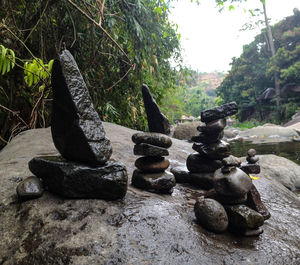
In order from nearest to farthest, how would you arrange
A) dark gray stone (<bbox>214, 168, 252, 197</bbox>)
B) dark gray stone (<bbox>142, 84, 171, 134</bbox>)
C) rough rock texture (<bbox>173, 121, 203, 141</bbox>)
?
dark gray stone (<bbox>214, 168, 252, 197</bbox>) → dark gray stone (<bbox>142, 84, 171, 134</bbox>) → rough rock texture (<bbox>173, 121, 203, 141</bbox>)

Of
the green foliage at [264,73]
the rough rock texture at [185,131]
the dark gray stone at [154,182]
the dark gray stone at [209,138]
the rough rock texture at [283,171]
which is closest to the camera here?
the dark gray stone at [154,182]

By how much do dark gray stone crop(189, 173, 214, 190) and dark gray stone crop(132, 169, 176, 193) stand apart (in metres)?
0.52

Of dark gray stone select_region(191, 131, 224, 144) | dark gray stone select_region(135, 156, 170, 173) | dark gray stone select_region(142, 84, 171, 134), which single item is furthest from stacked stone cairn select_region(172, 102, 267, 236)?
dark gray stone select_region(142, 84, 171, 134)

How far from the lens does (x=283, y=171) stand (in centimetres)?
452


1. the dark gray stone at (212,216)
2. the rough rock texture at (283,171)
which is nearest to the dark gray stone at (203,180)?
the dark gray stone at (212,216)

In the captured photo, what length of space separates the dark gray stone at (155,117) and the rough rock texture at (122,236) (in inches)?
29.5

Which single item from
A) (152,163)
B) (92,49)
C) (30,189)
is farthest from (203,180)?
(92,49)

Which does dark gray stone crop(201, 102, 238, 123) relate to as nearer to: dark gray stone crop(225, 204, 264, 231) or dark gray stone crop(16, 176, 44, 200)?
dark gray stone crop(225, 204, 264, 231)

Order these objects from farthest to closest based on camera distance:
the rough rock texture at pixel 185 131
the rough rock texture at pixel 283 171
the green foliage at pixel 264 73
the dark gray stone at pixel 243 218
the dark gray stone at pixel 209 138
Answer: the green foliage at pixel 264 73 → the rough rock texture at pixel 185 131 → the rough rock texture at pixel 283 171 → the dark gray stone at pixel 209 138 → the dark gray stone at pixel 243 218

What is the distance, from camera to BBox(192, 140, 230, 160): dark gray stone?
2.64 metres

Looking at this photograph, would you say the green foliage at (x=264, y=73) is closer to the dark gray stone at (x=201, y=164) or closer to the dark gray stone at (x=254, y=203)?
the dark gray stone at (x=201, y=164)

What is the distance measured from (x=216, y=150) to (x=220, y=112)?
0.42 m

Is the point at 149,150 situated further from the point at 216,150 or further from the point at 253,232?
the point at 253,232

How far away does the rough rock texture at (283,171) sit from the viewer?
4.32m
